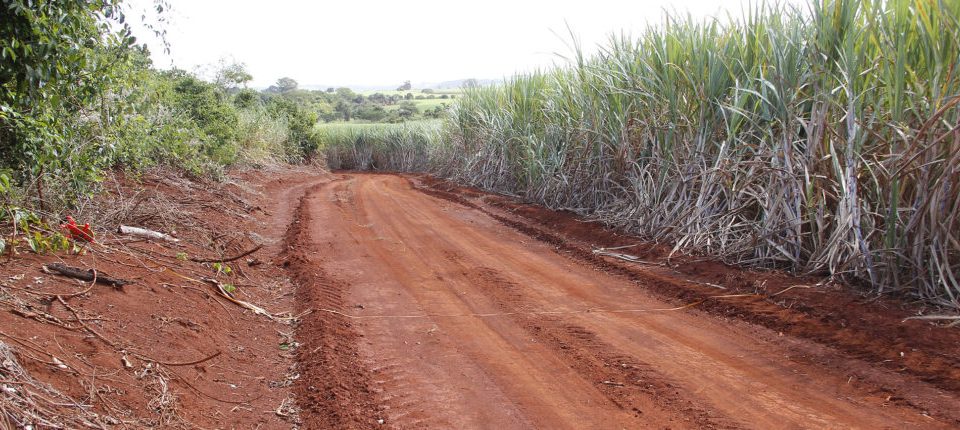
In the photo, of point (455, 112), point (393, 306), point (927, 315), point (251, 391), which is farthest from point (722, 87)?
point (455, 112)

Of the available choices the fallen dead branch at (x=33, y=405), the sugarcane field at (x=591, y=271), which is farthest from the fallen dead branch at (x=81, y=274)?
the fallen dead branch at (x=33, y=405)

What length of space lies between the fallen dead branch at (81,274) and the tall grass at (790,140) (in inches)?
202

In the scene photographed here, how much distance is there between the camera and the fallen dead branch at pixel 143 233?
5.55m

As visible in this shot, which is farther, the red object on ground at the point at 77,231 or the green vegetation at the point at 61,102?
the red object on ground at the point at 77,231

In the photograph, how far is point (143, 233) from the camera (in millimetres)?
5730

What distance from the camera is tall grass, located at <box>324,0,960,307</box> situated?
445 centimetres

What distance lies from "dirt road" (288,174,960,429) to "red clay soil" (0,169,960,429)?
0.05ft

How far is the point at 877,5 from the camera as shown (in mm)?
5031

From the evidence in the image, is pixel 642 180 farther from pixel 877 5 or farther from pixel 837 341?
pixel 837 341

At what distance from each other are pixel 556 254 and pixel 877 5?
3.91 m

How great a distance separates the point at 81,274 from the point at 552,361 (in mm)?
3088

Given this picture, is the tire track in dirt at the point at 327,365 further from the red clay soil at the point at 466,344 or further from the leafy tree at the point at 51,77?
the leafy tree at the point at 51,77

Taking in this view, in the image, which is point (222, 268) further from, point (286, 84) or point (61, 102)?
point (286, 84)

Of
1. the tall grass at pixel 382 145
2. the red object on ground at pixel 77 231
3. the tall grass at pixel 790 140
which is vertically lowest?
the tall grass at pixel 382 145
